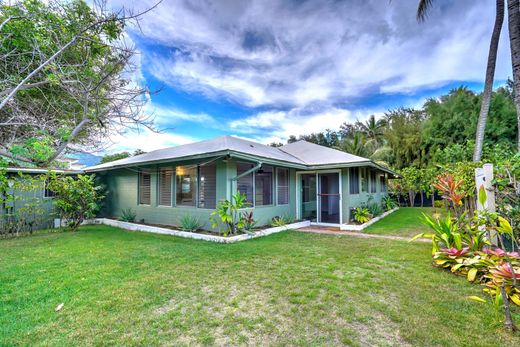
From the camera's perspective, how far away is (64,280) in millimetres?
4043

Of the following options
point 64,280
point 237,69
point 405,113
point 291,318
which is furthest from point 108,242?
point 405,113

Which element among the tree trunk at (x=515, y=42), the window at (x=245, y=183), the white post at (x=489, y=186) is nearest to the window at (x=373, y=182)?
the tree trunk at (x=515, y=42)

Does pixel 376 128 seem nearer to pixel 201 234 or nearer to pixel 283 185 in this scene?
pixel 283 185

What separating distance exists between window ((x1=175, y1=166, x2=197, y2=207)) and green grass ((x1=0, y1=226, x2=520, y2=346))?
3.11 meters

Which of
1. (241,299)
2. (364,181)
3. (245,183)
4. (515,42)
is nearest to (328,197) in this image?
(364,181)

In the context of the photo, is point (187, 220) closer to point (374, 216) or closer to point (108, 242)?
point (108, 242)

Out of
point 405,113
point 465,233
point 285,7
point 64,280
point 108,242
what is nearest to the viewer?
point 64,280

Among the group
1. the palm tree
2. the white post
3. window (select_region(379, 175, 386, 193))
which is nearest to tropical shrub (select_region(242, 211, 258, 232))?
the white post

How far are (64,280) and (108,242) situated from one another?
3.26 metres

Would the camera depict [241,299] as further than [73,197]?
No

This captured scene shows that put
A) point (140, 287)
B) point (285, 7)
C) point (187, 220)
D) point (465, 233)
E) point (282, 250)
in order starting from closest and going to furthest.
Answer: point (140, 287) → point (465, 233) → point (282, 250) → point (187, 220) → point (285, 7)

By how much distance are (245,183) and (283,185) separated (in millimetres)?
2059

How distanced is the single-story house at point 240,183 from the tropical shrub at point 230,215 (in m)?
0.41

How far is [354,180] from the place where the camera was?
10336mm
